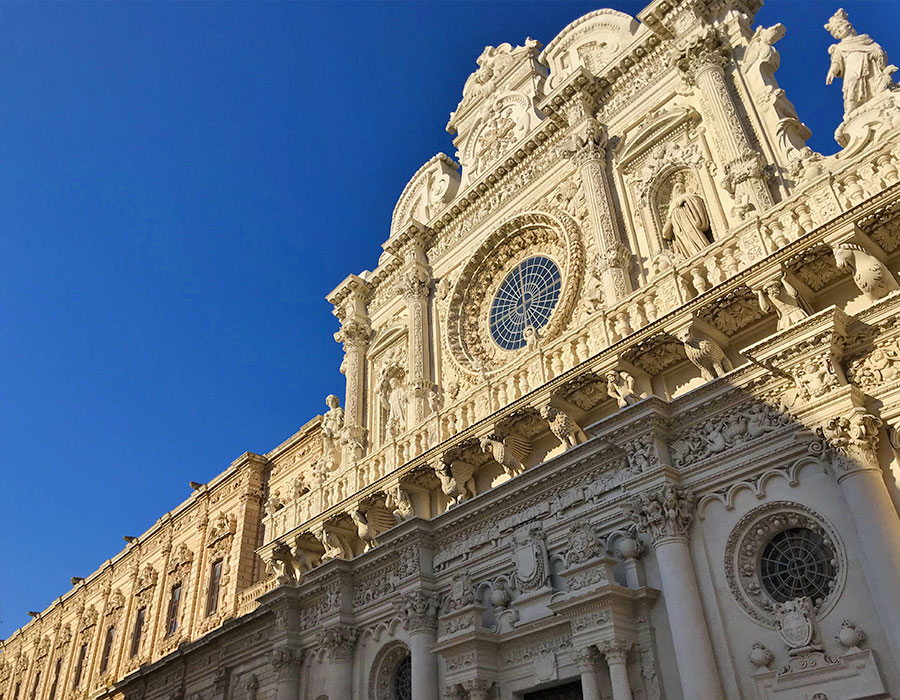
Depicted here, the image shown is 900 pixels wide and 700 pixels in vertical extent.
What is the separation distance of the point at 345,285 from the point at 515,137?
5.79 m

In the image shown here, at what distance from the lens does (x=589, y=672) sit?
9781 millimetres

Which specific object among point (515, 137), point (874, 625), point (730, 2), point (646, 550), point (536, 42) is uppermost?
point (536, 42)

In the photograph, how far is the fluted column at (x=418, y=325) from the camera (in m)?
16.2

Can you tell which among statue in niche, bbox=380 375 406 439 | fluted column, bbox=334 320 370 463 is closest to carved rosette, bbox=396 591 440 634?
statue in niche, bbox=380 375 406 439

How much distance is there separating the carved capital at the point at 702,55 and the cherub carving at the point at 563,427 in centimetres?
622

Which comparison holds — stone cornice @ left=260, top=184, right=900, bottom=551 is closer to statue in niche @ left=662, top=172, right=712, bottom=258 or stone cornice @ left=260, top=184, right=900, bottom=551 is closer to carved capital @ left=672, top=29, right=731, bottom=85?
statue in niche @ left=662, top=172, right=712, bottom=258

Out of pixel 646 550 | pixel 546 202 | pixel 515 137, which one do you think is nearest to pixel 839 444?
pixel 646 550

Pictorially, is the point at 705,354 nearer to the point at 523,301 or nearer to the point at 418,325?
the point at 523,301

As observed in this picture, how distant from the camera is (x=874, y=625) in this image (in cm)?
792

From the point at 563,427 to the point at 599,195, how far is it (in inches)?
180

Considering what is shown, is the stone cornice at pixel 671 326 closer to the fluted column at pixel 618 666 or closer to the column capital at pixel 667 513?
the column capital at pixel 667 513

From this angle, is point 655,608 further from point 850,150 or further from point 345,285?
point 345,285

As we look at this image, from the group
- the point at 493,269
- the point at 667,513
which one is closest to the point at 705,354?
the point at 667,513

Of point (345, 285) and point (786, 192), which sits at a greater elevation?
point (345, 285)
